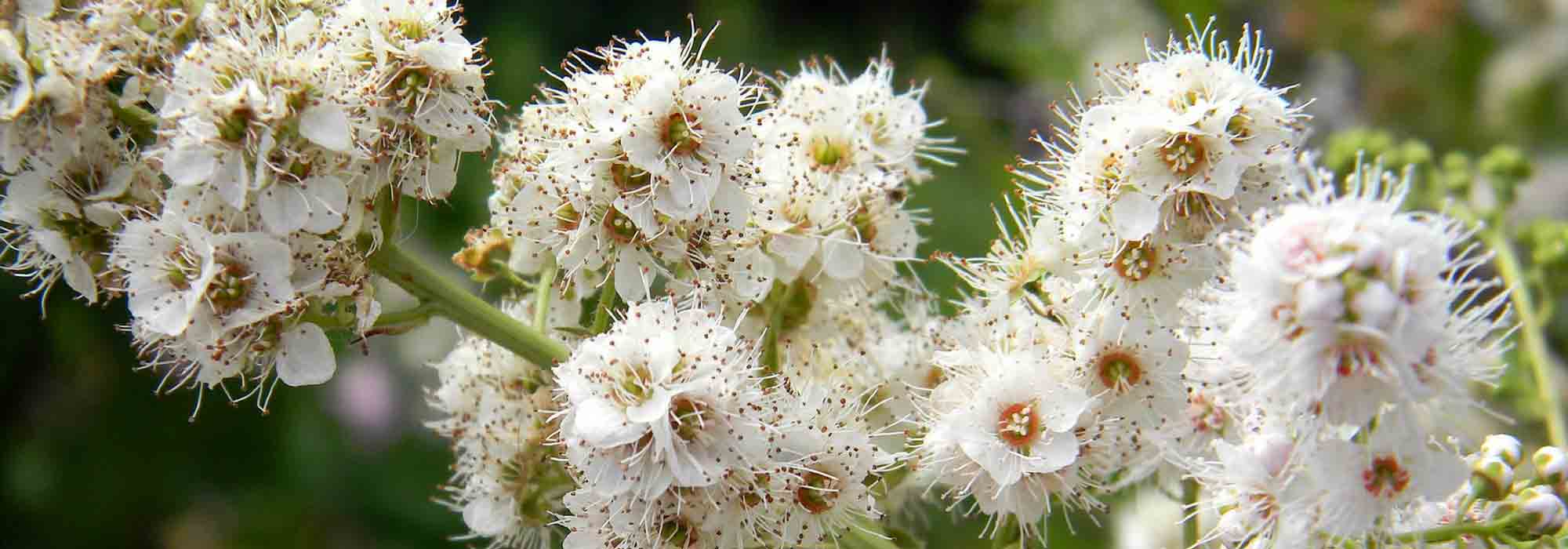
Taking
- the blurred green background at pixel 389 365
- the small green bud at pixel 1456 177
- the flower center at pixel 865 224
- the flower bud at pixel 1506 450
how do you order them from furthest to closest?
the blurred green background at pixel 389 365 < the small green bud at pixel 1456 177 < the flower center at pixel 865 224 < the flower bud at pixel 1506 450

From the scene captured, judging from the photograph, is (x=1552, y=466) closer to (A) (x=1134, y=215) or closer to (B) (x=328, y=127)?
(A) (x=1134, y=215)

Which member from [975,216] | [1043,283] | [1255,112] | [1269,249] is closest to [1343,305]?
[1269,249]

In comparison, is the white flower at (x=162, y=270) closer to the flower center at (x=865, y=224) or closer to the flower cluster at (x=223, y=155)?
the flower cluster at (x=223, y=155)

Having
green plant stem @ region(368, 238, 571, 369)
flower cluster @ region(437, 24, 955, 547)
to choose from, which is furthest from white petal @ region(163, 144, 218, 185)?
flower cluster @ region(437, 24, 955, 547)

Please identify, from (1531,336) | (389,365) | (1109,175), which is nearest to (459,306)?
(1109,175)

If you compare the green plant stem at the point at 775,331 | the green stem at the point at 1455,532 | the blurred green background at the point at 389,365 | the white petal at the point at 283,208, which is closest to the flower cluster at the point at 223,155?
the white petal at the point at 283,208

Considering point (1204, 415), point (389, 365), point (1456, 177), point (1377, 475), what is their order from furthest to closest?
point (389, 365)
point (1456, 177)
point (1204, 415)
point (1377, 475)
